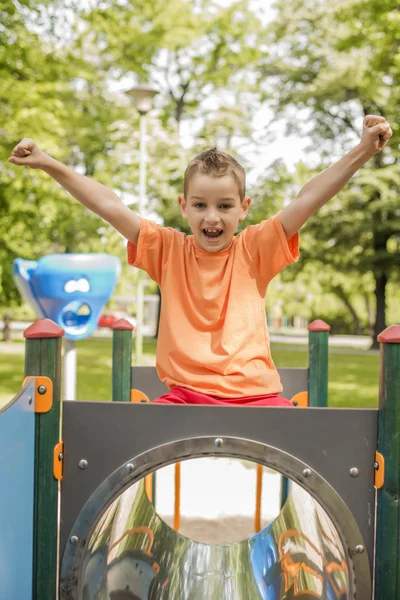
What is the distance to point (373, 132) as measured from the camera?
178 cm

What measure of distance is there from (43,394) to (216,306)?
0.69m

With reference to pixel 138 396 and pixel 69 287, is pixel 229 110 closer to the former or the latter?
pixel 69 287

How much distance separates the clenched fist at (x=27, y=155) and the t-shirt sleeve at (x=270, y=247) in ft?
2.43

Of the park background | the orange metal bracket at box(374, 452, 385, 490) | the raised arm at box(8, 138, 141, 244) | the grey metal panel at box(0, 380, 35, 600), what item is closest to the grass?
the park background

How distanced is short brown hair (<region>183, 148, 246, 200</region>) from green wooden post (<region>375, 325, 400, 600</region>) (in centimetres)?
74

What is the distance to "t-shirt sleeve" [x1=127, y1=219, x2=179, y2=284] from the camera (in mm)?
2203

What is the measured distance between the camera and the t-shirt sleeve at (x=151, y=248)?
2.20 metres

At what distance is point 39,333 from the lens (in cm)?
164

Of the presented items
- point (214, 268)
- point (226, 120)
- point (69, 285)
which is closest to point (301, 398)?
point (214, 268)

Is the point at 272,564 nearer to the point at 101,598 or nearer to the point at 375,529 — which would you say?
the point at 101,598

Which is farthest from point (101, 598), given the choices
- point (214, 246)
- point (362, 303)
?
point (362, 303)

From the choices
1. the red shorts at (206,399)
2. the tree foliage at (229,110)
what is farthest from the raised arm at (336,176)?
the tree foliage at (229,110)

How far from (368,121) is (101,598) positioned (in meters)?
1.64

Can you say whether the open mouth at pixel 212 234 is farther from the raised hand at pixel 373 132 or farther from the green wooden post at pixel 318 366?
the green wooden post at pixel 318 366
